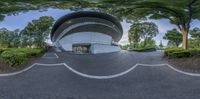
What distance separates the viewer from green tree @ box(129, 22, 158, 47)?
8141 millimetres

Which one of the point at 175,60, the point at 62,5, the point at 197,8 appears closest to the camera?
the point at 62,5

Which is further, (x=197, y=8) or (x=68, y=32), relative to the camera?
(x=197, y=8)

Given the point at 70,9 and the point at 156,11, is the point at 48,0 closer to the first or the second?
the point at 70,9

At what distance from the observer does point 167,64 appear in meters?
9.28

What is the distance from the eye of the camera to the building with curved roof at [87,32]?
7910mm

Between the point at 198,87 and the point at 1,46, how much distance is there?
5.67m

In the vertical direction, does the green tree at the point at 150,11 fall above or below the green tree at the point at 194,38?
above

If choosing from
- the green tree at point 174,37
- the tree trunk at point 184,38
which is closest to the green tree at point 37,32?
the green tree at point 174,37

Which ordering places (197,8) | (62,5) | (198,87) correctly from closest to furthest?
1. (198,87)
2. (62,5)
3. (197,8)

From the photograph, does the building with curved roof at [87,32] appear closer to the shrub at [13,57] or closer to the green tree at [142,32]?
the green tree at [142,32]

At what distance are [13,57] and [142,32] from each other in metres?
4.26

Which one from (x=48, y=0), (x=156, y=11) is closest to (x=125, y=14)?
(x=156, y=11)

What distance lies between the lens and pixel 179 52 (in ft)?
30.1

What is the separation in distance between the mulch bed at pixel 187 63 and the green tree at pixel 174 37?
604 mm
